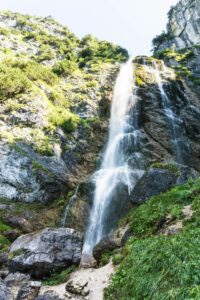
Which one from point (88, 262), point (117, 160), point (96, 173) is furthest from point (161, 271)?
point (117, 160)

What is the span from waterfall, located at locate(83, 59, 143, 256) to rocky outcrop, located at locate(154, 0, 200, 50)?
2140cm

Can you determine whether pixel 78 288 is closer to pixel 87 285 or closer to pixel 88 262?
pixel 87 285

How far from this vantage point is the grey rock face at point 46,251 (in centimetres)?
1510

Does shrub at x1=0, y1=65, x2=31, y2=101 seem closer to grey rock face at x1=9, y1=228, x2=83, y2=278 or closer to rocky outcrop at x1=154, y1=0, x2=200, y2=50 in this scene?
grey rock face at x1=9, y1=228, x2=83, y2=278

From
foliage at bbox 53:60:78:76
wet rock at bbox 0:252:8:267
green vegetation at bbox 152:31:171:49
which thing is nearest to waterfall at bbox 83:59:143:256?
wet rock at bbox 0:252:8:267

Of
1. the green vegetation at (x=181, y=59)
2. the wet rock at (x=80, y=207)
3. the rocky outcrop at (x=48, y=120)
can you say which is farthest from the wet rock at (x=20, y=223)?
the green vegetation at (x=181, y=59)

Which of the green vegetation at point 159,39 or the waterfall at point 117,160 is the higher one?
the green vegetation at point 159,39

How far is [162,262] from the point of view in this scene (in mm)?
9758

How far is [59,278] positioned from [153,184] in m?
7.55

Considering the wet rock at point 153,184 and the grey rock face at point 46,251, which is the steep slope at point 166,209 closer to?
the wet rock at point 153,184

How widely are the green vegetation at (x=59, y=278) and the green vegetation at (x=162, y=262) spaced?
2.79 metres

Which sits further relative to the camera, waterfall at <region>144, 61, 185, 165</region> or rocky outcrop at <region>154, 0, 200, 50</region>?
rocky outcrop at <region>154, 0, 200, 50</region>

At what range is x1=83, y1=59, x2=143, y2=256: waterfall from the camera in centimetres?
2027

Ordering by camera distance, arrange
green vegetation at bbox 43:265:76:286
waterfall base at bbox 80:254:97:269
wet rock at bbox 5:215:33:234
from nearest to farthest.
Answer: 1. green vegetation at bbox 43:265:76:286
2. waterfall base at bbox 80:254:97:269
3. wet rock at bbox 5:215:33:234
